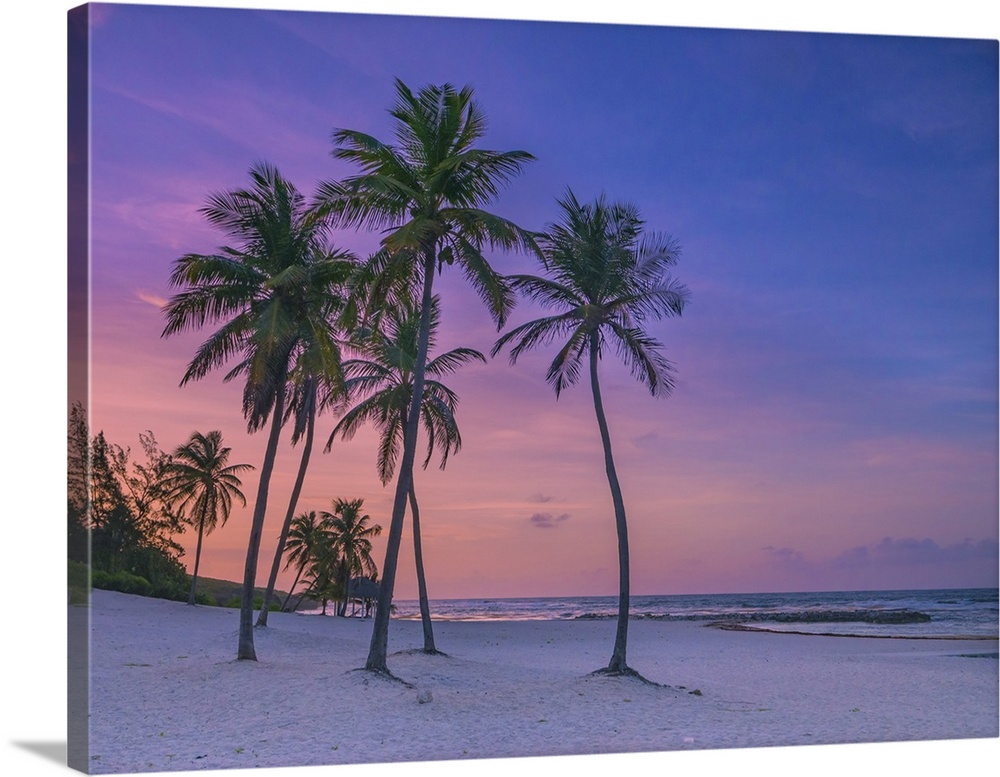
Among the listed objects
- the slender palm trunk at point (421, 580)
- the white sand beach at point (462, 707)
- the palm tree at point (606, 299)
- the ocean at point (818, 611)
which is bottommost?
the ocean at point (818, 611)

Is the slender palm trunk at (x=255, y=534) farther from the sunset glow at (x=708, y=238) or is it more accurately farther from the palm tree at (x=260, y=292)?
the sunset glow at (x=708, y=238)

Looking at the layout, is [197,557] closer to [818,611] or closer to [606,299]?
[606,299]

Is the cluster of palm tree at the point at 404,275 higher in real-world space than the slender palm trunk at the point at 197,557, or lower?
higher

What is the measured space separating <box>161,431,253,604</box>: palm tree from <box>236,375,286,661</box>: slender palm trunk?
8892 millimetres

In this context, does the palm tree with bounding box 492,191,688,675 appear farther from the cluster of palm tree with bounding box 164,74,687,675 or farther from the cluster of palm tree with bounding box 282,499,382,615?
the cluster of palm tree with bounding box 282,499,382,615

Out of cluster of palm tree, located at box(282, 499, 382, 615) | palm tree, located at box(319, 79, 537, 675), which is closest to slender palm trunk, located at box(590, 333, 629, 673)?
palm tree, located at box(319, 79, 537, 675)

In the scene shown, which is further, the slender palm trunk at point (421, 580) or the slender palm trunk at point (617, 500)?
the slender palm trunk at point (421, 580)

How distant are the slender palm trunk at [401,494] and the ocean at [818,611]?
24.1 feet

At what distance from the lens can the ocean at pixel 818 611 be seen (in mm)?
29484

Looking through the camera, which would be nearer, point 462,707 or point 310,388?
point 462,707

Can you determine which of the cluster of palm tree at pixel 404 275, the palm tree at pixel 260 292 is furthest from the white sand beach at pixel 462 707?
the palm tree at pixel 260 292

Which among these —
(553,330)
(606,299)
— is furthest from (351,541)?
(606,299)

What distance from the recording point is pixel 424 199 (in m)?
13.3

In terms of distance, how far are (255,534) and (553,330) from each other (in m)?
4.64
